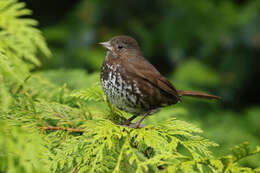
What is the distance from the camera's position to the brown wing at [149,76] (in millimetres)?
2332

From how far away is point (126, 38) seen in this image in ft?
8.70

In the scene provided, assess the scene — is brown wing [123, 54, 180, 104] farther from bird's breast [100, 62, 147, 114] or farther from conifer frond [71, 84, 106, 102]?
conifer frond [71, 84, 106, 102]

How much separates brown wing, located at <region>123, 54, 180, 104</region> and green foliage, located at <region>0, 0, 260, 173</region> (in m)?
0.34

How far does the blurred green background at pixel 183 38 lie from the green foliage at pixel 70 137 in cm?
280

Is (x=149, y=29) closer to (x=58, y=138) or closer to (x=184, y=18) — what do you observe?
(x=184, y=18)

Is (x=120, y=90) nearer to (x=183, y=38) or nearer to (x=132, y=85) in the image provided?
(x=132, y=85)

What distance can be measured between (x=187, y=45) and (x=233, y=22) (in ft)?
2.57

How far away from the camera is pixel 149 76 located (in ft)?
7.83

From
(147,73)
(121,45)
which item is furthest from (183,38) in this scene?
(147,73)

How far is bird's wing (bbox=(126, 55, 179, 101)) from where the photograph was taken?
233 cm

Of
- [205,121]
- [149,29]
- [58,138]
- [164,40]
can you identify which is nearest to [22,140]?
[58,138]

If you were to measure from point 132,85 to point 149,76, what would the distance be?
7.7 inches

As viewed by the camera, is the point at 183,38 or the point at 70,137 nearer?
the point at 70,137

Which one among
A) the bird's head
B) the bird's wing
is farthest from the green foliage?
the bird's head
